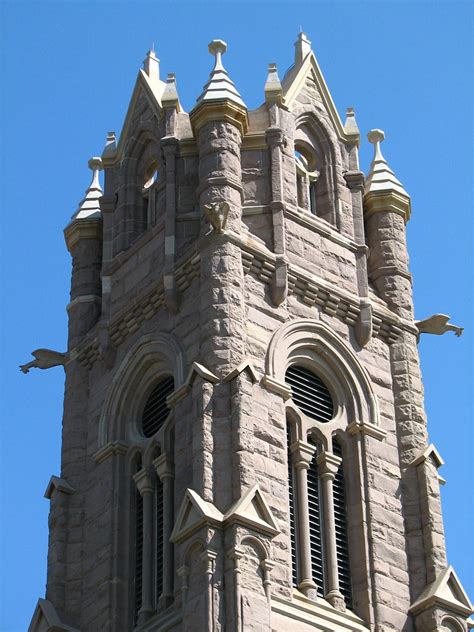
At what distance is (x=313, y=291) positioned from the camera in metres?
41.6

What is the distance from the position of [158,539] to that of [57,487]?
3.27m

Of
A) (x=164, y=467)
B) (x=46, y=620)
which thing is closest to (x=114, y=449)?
(x=164, y=467)

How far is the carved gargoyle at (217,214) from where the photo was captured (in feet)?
133

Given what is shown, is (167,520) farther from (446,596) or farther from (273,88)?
(273,88)

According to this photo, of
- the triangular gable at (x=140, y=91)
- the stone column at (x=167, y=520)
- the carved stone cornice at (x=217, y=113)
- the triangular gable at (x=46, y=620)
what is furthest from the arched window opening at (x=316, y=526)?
the triangular gable at (x=140, y=91)

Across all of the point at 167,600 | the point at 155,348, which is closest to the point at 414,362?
the point at 155,348

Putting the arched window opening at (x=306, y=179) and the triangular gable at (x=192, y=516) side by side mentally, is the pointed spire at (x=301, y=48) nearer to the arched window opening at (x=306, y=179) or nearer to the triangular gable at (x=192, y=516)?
the arched window opening at (x=306, y=179)

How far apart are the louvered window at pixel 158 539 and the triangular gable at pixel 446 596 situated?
4.55 m

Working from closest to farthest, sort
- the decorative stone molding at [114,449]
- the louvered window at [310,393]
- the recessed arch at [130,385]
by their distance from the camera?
the louvered window at [310,393] < the decorative stone molding at [114,449] < the recessed arch at [130,385]

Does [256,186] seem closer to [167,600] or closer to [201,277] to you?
[201,277]

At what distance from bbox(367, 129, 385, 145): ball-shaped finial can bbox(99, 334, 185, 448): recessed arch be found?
8649 mm

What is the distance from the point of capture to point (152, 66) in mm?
47312

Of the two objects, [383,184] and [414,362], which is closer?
[414,362]

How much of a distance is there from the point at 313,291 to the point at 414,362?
2774 mm
